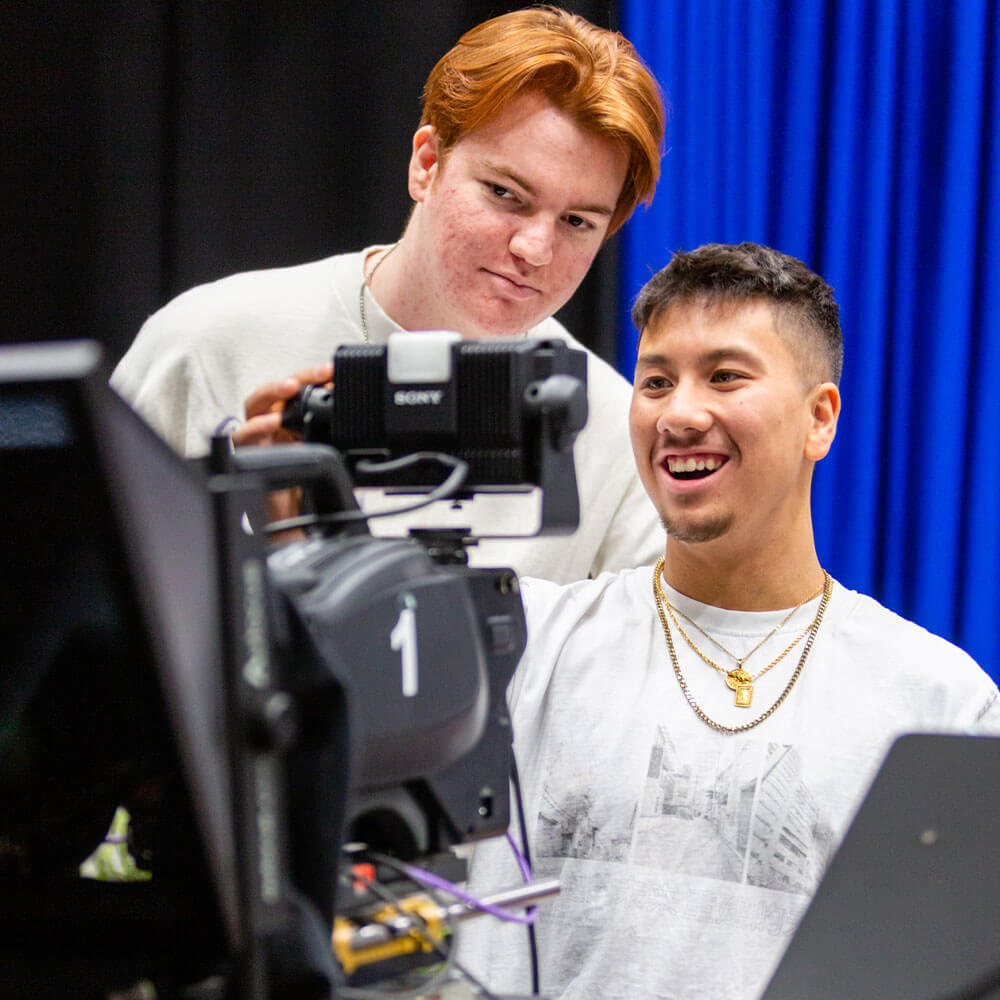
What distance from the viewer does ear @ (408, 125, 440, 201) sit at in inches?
64.4

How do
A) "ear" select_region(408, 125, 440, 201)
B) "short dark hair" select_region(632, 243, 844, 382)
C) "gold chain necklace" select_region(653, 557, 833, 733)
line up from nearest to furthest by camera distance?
"gold chain necklace" select_region(653, 557, 833, 733) → "short dark hair" select_region(632, 243, 844, 382) → "ear" select_region(408, 125, 440, 201)

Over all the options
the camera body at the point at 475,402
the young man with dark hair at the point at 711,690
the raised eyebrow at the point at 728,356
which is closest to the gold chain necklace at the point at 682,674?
the young man with dark hair at the point at 711,690

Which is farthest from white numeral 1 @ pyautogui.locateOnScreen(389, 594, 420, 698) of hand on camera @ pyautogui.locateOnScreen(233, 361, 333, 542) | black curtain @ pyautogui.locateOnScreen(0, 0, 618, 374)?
black curtain @ pyautogui.locateOnScreen(0, 0, 618, 374)

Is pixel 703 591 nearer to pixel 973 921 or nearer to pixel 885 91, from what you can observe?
pixel 973 921

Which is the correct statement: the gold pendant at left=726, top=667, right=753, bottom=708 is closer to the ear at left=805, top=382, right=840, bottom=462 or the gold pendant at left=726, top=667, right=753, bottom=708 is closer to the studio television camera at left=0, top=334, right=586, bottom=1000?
the ear at left=805, top=382, right=840, bottom=462

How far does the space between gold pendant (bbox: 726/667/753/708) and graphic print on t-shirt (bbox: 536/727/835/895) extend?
48 millimetres

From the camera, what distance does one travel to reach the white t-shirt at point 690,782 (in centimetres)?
130

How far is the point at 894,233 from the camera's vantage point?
7.45ft

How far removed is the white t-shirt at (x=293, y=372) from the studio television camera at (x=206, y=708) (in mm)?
853

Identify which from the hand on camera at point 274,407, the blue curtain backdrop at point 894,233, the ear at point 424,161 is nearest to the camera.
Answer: the hand on camera at point 274,407

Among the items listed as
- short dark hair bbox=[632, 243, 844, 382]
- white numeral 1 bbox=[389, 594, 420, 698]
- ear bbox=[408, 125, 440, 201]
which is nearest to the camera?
white numeral 1 bbox=[389, 594, 420, 698]

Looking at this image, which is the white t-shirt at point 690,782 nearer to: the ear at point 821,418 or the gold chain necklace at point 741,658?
the gold chain necklace at point 741,658

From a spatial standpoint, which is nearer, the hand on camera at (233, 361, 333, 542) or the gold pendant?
the hand on camera at (233, 361, 333, 542)

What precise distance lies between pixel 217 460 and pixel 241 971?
267mm
